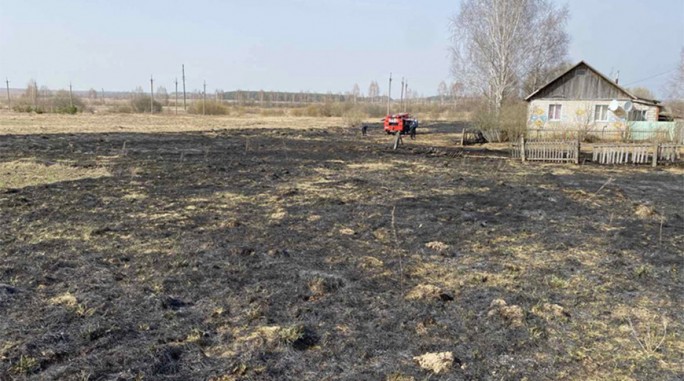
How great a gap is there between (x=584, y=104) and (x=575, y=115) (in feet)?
2.44

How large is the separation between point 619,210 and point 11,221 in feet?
32.3

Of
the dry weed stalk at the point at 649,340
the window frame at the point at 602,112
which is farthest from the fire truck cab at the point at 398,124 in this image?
the dry weed stalk at the point at 649,340

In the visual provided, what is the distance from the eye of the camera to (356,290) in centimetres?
471

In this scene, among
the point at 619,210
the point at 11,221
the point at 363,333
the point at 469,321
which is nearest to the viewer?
the point at 363,333

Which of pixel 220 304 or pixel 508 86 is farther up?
pixel 508 86

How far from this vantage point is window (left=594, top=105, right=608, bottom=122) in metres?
27.4

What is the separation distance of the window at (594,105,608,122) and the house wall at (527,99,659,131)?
18cm

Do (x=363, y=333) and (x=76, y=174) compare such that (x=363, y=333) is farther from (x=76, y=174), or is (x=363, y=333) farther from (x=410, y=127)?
(x=410, y=127)

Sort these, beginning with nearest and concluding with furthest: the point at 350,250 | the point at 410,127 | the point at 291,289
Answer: the point at 291,289 < the point at 350,250 < the point at 410,127

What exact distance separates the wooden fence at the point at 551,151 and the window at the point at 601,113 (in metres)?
13.3

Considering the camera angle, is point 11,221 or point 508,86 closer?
point 11,221

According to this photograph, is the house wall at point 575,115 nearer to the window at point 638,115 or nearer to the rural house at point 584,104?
the rural house at point 584,104

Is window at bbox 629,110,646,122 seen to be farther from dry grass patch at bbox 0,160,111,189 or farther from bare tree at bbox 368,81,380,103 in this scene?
bare tree at bbox 368,81,380,103

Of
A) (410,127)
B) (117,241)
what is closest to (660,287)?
(117,241)
